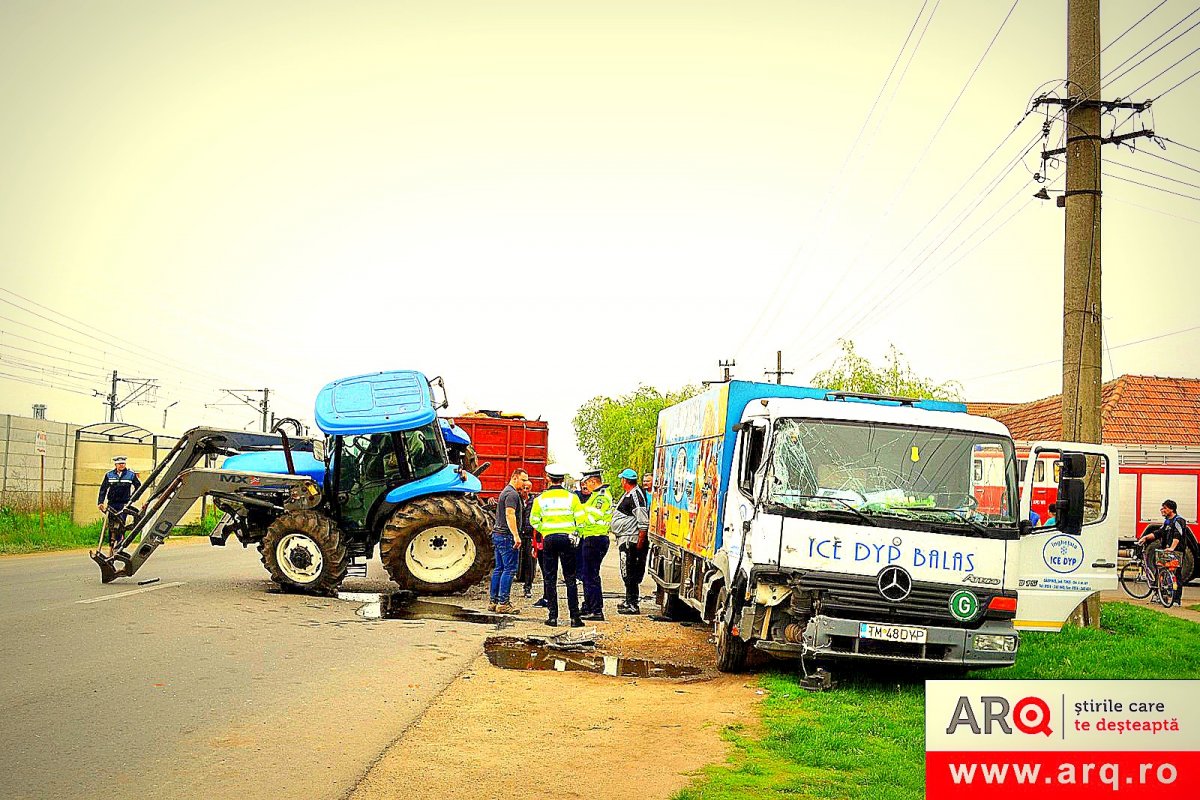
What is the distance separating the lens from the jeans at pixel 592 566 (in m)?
14.8

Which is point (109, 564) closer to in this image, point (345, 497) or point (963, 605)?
point (345, 497)

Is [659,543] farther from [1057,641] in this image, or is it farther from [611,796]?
[611,796]

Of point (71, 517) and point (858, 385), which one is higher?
point (858, 385)

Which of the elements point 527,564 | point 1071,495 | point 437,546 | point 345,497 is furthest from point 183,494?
point 1071,495

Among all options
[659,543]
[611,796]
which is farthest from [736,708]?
[659,543]

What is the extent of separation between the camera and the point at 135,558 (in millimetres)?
16312

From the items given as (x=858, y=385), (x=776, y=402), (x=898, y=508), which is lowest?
(x=898, y=508)

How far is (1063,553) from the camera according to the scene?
12.2 meters

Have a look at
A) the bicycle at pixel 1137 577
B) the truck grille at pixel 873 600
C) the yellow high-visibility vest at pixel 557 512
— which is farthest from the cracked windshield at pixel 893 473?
the bicycle at pixel 1137 577

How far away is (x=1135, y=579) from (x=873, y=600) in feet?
49.1

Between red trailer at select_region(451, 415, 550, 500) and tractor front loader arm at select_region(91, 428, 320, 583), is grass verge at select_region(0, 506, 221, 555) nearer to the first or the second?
tractor front loader arm at select_region(91, 428, 320, 583)

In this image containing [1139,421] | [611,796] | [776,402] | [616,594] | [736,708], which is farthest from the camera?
[1139,421]

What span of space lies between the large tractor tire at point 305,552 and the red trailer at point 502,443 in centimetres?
608

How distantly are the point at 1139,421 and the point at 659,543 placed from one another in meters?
22.8
